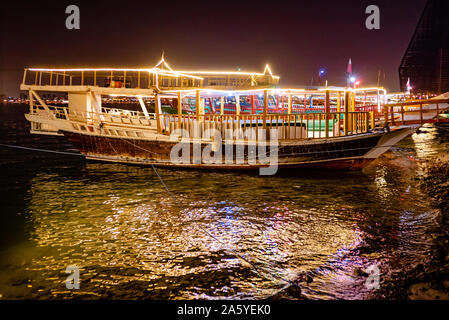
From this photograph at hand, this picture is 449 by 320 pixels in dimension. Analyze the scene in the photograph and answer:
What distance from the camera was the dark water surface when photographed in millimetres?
5191

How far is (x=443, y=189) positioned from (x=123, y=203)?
9.82 metres

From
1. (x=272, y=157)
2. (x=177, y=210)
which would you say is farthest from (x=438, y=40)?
(x=177, y=210)

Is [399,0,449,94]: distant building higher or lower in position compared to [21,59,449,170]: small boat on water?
higher

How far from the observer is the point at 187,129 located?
48.8ft

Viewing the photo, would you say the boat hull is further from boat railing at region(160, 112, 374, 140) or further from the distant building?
the distant building

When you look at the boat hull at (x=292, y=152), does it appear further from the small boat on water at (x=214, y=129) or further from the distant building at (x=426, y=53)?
the distant building at (x=426, y=53)

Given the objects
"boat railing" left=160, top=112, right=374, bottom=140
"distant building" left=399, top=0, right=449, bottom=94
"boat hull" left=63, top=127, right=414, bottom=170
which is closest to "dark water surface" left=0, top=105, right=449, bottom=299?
"boat hull" left=63, top=127, right=414, bottom=170

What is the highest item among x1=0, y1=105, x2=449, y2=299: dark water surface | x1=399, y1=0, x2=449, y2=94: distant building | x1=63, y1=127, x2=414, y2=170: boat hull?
x1=399, y1=0, x2=449, y2=94: distant building

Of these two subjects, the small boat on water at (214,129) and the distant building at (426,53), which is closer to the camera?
the small boat on water at (214,129)

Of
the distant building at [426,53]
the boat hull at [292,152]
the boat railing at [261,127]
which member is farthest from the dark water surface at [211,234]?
the distant building at [426,53]

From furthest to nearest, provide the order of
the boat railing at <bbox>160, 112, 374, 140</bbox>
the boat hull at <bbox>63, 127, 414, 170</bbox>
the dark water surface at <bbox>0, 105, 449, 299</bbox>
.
Answer: the boat railing at <bbox>160, 112, 374, 140</bbox> < the boat hull at <bbox>63, 127, 414, 170</bbox> < the dark water surface at <bbox>0, 105, 449, 299</bbox>

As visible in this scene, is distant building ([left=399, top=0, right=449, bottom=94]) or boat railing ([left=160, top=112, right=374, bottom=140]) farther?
distant building ([left=399, top=0, right=449, bottom=94])

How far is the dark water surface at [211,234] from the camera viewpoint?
17.0 ft

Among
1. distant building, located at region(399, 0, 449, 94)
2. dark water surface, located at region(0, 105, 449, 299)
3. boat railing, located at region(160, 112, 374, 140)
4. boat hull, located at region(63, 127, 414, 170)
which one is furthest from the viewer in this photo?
distant building, located at region(399, 0, 449, 94)
